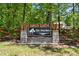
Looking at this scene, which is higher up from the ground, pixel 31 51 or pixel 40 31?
pixel 40 31

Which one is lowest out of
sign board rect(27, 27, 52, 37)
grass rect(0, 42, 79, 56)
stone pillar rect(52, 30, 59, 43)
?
grass rect(0, 42, 79, 56)

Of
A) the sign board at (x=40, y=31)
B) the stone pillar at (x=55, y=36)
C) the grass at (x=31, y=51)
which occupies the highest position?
the sign board at (x=40, y=31)

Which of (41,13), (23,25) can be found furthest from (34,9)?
(23,25)

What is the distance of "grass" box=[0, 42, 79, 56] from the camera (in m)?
2.98

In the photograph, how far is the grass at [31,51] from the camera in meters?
2.98

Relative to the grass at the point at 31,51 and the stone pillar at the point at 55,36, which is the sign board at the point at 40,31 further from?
the grass at the point at 31,51

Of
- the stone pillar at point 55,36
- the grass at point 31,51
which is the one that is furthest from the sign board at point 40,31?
the grass at point 31,51

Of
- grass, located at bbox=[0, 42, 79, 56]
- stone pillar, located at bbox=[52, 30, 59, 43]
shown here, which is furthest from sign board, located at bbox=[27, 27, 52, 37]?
grass, located at bbox=[0, 42, 79, 56]

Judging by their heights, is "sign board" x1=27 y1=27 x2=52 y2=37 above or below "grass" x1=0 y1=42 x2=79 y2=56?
above

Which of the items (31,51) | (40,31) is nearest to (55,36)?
(40,31)

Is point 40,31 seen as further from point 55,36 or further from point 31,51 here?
point 31,51

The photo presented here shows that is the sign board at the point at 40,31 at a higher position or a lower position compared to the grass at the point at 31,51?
higher

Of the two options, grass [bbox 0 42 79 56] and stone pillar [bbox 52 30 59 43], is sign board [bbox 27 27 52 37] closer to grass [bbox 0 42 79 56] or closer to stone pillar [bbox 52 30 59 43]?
stone pillar [bbox 52 30 59 43]

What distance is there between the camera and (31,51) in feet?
9.81
